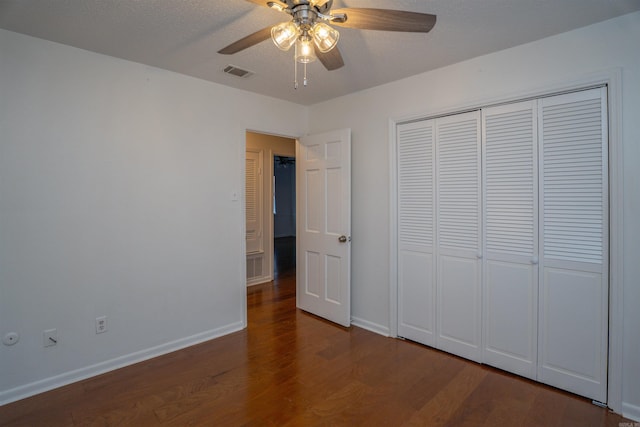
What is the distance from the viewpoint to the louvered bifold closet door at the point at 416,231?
9.75 feet

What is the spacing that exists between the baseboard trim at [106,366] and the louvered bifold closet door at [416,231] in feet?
5.70

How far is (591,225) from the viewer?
2176 mm

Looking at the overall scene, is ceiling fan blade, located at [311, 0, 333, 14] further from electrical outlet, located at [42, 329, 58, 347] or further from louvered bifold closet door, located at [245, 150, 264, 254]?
louvered bifold closet door, located at [245, 150, 264, 254]

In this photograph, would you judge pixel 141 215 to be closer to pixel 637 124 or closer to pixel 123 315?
pixel 123 315

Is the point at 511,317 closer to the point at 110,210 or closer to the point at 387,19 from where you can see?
the point at 387,19

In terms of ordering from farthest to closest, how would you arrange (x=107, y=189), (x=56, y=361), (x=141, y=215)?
(x=141, y=215), (x=107, y=189), (x=56, y=361)

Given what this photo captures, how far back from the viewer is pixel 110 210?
103 inches

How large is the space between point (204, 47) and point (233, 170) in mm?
1211

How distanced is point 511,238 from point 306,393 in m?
1.90

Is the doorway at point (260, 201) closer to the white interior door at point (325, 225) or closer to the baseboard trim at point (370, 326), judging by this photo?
the white interior door at point (325, 225)

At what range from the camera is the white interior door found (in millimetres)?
3461

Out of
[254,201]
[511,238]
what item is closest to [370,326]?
[511,238]

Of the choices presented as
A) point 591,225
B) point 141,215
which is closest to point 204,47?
point 141,215

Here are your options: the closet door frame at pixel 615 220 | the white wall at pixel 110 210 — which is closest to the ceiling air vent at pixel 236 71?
the white wall at pixel 110 210
